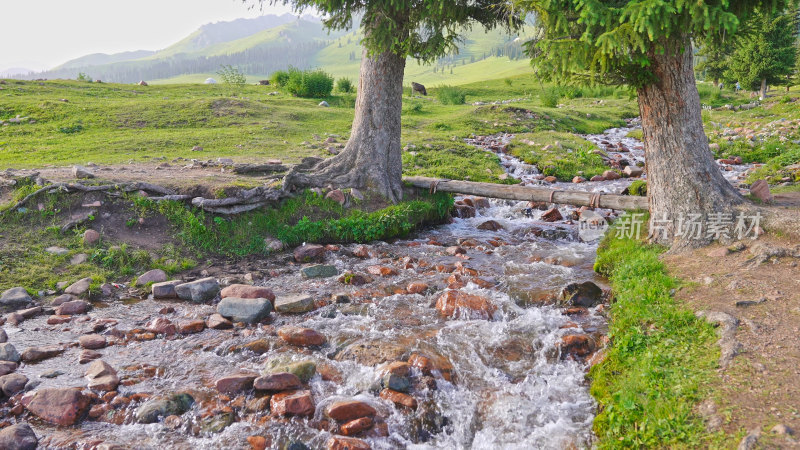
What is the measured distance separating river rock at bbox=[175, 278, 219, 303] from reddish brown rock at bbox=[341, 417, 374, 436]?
14.7ft

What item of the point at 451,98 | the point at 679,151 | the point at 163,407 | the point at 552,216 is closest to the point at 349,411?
the point at 163,407

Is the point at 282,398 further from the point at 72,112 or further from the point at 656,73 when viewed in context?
the point at 72,112

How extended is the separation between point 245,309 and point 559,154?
50.9 ft

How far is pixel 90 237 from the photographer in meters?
9.70

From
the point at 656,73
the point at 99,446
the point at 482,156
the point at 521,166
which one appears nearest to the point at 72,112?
the point at 482,156

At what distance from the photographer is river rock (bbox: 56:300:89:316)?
311 inches

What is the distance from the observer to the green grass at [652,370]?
458 centimetres

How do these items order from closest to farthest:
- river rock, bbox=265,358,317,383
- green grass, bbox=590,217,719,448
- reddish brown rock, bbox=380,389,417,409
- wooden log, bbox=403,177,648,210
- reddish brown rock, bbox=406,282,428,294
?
green grass, bbox=590,217,719,448, reddish brown rock, bbox=380,389,417,409, river rock, bbox=265,358,317,383, reddish brown rock, bbox=406,282,428,294, wooden log, bbox=403,177,648,210

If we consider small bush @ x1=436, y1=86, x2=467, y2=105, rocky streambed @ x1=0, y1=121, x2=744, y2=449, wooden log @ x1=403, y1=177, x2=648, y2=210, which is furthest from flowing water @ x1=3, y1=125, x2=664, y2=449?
small bush @ x1=436, y1=86, x2=467, y2=105

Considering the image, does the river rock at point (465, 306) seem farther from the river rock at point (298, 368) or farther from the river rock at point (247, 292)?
the river rock at point (247, 292)

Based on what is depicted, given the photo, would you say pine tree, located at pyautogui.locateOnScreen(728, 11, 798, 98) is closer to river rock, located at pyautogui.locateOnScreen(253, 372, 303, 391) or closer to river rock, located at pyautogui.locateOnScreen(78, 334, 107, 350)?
river rock, located at pyautogui.locateOnScreen(253, 372, 303, 391)

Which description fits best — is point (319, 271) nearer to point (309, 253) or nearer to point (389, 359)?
point (309, 253)

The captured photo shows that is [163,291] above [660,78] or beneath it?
beneath

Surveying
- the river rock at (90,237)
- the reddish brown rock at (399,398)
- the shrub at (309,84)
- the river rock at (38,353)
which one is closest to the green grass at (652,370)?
the reddish brown rock at (399,398)
